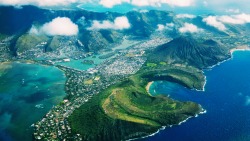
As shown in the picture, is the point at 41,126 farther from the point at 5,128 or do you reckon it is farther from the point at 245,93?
the point at 245,93

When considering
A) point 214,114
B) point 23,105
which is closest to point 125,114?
point 214,114

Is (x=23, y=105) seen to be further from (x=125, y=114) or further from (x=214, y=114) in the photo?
(x=214, y=114)

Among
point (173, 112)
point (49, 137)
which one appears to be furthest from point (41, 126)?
point (173, 112)

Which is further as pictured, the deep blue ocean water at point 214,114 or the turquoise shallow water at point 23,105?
the turquoise shallow water at point 23,105

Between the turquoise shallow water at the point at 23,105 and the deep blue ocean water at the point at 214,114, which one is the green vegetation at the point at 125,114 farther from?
the turquoise shallow water at the point at 23,105

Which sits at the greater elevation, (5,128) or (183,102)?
(183,102)

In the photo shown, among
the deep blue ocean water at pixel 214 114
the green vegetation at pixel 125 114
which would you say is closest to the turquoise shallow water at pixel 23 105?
the green vegetation at pixel 125 114
